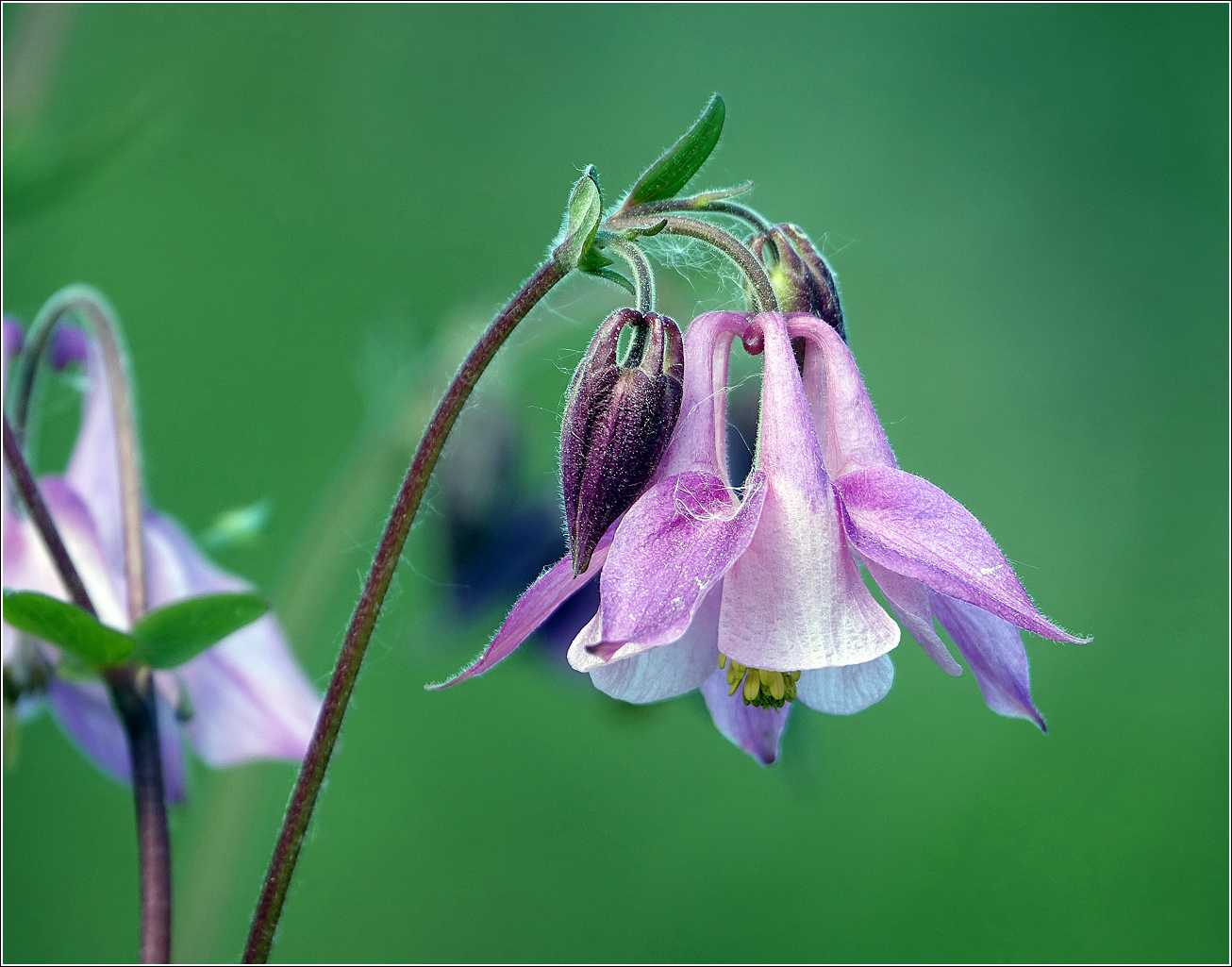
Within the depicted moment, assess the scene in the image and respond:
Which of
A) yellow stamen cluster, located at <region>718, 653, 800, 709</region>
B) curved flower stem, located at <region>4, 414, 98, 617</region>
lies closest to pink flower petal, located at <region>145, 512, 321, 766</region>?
curved flower stem, located at <region>4, 414, 98, 617</region>

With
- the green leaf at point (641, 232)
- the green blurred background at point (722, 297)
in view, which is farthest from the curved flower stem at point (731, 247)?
the green blurred background at point (722, 297)

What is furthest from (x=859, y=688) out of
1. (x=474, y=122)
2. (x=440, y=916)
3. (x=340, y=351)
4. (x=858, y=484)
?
(x=474, y=122)

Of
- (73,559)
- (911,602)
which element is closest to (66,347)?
(73,559)

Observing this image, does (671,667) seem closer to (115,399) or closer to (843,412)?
(843,412)

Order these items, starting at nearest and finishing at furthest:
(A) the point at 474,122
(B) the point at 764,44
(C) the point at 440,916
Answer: (C) the point at 440,916, (A) the point at 474,122, (B) the point at 764,44

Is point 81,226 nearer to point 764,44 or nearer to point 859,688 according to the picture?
point 764,44

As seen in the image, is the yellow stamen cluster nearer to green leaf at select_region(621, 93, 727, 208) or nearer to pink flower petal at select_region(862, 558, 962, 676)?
pink flower petal at select_region(862, 558, 962, 676)

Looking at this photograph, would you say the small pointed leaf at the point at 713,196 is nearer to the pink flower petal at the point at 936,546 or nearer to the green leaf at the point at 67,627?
the pink flower petal at the point at 936,546
